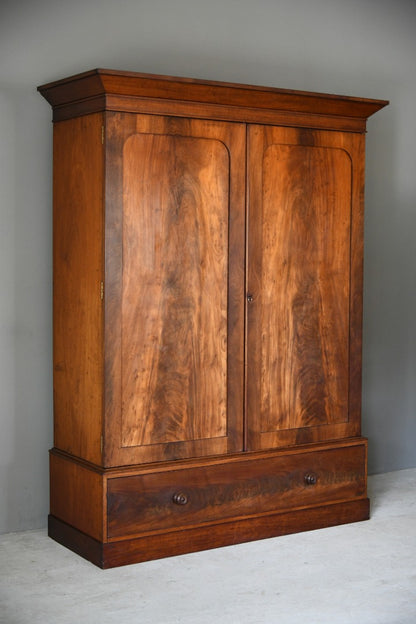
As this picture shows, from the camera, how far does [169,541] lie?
349 centimetres

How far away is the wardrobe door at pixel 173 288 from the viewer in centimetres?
338

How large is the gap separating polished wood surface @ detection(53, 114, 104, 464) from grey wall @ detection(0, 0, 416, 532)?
0.13m

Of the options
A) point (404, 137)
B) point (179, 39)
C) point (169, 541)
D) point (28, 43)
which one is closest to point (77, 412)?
point (169, 541)

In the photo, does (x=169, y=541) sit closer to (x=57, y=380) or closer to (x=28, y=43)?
(x=57, y=380)

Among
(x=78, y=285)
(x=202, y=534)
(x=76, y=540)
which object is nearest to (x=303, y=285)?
(x=78, y=285)

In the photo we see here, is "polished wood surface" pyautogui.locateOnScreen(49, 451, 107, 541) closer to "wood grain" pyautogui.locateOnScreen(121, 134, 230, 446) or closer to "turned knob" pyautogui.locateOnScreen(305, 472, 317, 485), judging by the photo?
"wood grain" pyautogui.locateOnScreen(121, 134, 230, 446)

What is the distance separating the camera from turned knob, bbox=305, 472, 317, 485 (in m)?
3.83

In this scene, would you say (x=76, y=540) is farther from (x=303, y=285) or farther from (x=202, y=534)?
(x=303, y=285)

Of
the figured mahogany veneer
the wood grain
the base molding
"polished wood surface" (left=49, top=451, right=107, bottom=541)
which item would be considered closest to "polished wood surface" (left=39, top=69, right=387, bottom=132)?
the figured mahogany veneer

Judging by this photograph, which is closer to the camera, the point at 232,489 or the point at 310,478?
the point at 232,489

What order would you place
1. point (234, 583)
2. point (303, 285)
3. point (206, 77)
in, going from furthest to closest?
point (206, 77) → point (303, 285) → point (234, 583)

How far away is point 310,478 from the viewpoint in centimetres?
383

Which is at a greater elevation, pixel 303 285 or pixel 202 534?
pixel 303 285

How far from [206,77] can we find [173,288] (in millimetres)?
1265
